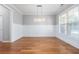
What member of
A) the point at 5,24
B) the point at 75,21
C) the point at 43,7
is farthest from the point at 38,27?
the point at 75,21

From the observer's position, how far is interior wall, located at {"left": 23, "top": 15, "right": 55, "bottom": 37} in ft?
36.4

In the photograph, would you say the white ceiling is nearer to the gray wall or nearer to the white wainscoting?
the gray wall

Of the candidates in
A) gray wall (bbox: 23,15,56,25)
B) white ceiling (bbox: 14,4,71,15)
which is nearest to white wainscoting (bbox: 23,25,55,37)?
gray wall (bbox: 23,15,56,25)

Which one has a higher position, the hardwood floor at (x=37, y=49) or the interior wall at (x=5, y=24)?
the interior wall at (x=5, y=24)

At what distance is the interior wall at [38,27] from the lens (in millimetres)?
11094

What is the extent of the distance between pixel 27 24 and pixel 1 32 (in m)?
4.22

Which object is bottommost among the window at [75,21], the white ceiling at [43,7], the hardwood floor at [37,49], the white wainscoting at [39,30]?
the hardwood floor at [37,49]

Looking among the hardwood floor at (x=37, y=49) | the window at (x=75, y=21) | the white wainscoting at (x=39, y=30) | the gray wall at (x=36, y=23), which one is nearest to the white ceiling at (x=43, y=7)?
the window at (x=75, y=21)

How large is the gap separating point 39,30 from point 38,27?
0.34 metres

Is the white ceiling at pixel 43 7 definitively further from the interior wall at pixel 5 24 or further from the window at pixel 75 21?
the interior wall at pixel 5 24

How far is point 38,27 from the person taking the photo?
11.1 metres

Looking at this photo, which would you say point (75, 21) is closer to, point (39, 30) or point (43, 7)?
point (43, 7)
